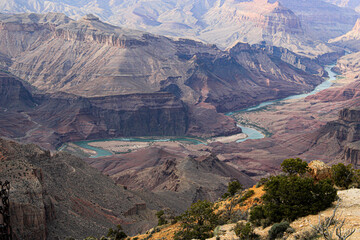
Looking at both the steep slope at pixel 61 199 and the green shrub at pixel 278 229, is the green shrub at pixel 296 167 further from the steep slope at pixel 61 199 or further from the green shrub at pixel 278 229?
the steep slope at pixel 61 199

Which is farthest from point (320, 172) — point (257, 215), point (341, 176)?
point (257, 215)

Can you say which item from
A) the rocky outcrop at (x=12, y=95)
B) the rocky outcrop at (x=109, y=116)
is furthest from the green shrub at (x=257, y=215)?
the rocky outcrop at (x=12, y=95)

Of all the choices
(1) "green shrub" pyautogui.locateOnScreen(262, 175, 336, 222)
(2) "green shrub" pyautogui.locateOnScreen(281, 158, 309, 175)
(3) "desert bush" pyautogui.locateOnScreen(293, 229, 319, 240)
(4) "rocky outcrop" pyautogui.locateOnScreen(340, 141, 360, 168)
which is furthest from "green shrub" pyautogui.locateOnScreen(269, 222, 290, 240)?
(4) "rocky outcrop" pyautogui.locateOnScreen(340, 141, 360, 168)

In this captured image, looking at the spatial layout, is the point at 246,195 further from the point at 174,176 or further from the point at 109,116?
the point at 109,116

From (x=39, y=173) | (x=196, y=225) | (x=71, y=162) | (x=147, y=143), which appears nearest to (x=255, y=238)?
(x=196, y=225)

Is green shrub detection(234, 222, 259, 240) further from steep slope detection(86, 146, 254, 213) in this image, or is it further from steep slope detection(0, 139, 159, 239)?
steep slope detection(86, 146, 254, 213)

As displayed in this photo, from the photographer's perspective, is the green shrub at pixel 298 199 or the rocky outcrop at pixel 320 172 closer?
the green shrub at pixel 298 199
